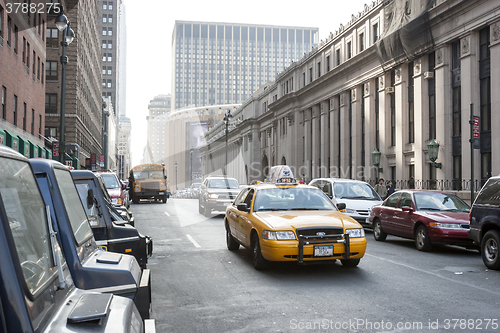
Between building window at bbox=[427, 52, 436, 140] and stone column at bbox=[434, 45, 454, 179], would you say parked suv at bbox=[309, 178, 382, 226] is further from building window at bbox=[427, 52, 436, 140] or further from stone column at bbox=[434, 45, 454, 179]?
building window at bbox=[427, 52, 436, 140]

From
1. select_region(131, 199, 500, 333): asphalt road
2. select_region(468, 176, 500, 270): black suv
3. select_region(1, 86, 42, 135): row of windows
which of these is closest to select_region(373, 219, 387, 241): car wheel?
select_region(131, 199, 500, 333): asphalt road

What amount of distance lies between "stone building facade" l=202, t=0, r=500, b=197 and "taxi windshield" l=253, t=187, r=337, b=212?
17660 millimetres

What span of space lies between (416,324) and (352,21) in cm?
4097

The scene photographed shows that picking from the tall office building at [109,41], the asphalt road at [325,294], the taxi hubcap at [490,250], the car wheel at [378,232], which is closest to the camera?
the asphalt road at [325,294]

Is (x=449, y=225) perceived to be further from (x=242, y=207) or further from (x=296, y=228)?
(x=242, y=207)

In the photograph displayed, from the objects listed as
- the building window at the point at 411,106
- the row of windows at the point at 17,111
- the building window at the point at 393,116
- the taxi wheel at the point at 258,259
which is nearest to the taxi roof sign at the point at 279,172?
the building window at the point at 393,116

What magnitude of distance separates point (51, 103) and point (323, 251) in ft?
146

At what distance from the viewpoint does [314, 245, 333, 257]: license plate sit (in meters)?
8.17

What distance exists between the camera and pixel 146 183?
3434 centimetres

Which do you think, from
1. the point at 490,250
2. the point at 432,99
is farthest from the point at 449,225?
the point at 432,99

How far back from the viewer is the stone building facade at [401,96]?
25812mm

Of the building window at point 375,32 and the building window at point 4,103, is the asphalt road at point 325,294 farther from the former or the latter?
the building window at point 375,32

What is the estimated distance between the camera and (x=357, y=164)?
40.8 m

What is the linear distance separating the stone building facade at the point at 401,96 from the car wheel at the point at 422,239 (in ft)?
46.4
